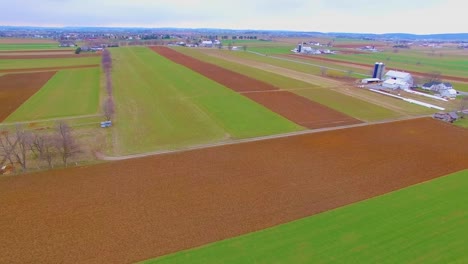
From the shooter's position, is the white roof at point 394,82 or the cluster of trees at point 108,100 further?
the white roof at point 394,82

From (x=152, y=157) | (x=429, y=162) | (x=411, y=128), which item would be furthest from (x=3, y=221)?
(x=411, y=128)

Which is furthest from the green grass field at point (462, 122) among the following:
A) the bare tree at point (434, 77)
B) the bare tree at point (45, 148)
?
the bare tree at point (45, 148)

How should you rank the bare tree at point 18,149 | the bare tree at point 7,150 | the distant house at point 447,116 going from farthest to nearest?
the distant house at point 447,116, the bare tree at point 7,150, the bare tree at point 18,149

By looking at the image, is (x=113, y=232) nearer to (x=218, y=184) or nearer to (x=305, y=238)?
(x=218, y=184)

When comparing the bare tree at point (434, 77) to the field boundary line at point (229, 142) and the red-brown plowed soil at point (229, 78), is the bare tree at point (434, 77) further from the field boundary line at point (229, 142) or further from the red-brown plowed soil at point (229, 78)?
the red-brown plowed soil at point (229, 78)

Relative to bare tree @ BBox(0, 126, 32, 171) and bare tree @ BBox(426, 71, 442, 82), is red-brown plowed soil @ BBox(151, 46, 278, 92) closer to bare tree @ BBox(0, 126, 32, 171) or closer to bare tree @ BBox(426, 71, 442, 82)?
bare tree @ BBox(0, 126, 32, 171)
